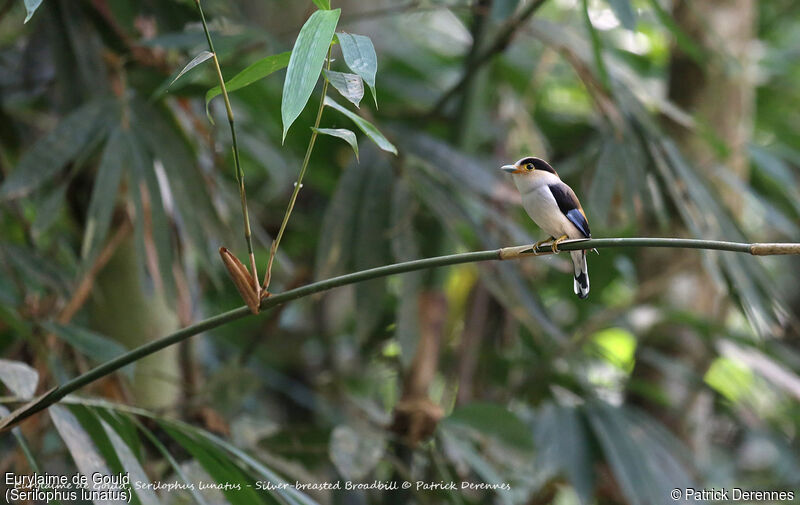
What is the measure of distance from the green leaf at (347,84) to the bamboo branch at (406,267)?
0.21 metres

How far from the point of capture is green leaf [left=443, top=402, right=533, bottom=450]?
231cm

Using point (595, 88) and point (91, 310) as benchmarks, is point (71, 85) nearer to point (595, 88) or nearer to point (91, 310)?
point (91, 310)

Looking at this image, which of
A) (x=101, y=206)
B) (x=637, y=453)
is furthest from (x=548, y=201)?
(x=637, y=453)

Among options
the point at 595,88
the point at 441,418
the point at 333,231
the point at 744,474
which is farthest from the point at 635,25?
the point at 744,474

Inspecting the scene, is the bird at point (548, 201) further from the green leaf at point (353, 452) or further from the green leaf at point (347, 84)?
the green leaf at point (353, 452)

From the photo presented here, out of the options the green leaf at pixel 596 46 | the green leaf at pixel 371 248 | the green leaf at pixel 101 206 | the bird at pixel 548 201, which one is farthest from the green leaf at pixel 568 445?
the green leaf at pixel 101 206

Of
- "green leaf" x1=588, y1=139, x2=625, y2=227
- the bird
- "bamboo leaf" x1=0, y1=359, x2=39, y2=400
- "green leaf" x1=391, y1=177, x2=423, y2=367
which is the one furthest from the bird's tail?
"bamboo leaf" x1=0, y1=359, x2=39, y2=400

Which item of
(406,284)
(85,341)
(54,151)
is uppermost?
(54,151)

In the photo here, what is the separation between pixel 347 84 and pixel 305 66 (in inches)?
2.1

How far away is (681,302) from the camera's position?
3312 millimetres

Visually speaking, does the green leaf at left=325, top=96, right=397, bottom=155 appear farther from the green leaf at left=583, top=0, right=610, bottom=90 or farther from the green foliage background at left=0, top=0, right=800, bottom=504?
the green leaf at left=583, top=0, right=610, bottom=90

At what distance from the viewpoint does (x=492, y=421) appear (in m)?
2.33

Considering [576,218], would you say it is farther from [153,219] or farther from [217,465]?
[153,219]

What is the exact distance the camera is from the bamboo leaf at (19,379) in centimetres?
135
